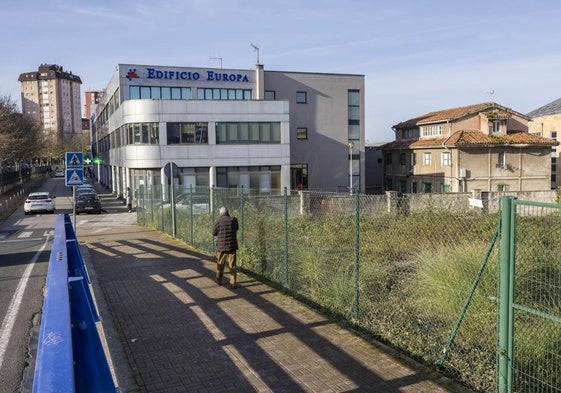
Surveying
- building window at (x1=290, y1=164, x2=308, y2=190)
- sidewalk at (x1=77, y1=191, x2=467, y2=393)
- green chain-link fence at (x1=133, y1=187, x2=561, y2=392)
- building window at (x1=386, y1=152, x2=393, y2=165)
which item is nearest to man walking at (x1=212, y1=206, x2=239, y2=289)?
sidewalk at (x1=77, y1=191, x2=467, y2=393)

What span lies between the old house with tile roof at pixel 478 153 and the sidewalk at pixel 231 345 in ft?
113

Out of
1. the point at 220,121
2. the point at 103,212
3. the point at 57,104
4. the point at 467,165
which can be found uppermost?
the point at 57,104

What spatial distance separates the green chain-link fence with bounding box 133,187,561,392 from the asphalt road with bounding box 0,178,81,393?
14.5 feet

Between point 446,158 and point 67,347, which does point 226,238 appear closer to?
point 67,347

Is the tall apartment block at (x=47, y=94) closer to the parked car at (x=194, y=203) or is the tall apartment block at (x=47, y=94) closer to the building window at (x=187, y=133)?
the building window at (x=187, y=133)

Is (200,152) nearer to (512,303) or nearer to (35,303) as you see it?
(35,303)

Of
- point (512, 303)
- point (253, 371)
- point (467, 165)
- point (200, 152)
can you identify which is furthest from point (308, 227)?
point (467, 165)

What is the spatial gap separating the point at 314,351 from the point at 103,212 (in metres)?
30.7

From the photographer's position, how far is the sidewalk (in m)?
5.57

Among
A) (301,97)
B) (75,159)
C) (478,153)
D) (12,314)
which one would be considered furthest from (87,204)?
(478,153)

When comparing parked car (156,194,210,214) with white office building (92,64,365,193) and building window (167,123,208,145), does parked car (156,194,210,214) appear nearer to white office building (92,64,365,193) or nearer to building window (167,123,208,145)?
white office building (92,64,365,193)

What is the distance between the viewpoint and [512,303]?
15.9 ft

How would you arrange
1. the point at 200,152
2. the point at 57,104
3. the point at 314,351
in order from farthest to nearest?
the point at 57,104, the point at 200,152, the point at 314,351

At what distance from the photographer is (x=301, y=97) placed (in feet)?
160
